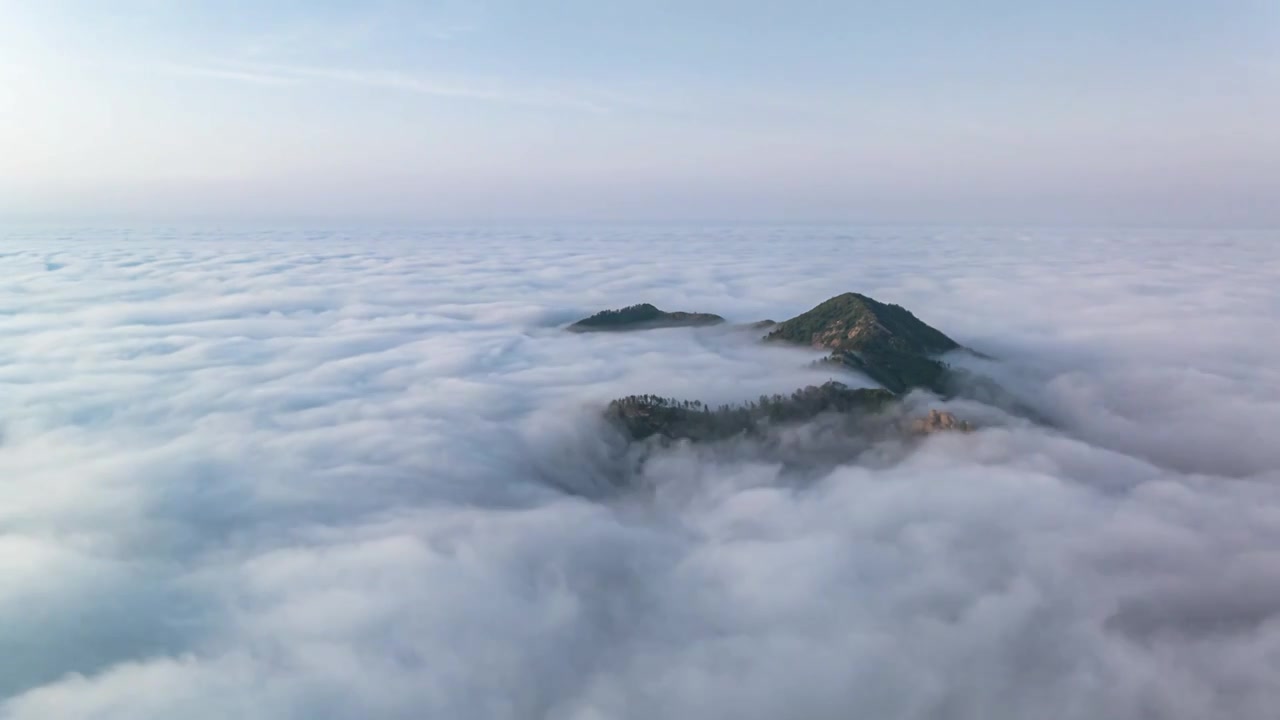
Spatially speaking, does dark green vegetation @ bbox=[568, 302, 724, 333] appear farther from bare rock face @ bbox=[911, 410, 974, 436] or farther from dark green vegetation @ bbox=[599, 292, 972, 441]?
bare rock face @ bbox=[911, 410, 974, 436]

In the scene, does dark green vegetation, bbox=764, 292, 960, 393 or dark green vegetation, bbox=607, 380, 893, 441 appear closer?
dark green vegetation, bbox=607, 380, 893, 441

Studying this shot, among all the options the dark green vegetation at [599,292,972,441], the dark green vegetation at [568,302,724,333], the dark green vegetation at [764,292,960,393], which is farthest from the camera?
the dark green vegetation at [568,302,724,333]

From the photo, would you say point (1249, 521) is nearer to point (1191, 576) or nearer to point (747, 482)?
point (1191, 576)

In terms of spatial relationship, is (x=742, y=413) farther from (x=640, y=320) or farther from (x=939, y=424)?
(x=640, y=320)

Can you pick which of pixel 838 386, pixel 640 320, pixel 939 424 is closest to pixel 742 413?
pixel 838 386

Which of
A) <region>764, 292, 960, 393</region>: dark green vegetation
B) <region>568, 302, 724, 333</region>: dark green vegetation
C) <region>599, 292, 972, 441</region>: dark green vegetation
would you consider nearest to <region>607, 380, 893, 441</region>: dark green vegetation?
<region>599, 292, 972, 441</region>: dark green vegetation
